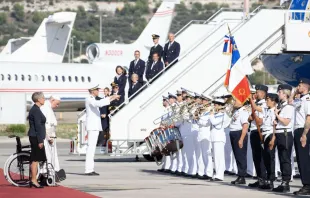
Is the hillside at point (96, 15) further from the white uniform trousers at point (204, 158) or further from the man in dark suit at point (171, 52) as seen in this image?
the white uniform trousers at point (204, 158)

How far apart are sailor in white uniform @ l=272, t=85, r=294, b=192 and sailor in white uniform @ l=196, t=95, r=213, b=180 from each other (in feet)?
9.87

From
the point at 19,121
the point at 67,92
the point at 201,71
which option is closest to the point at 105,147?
the point at 201,71

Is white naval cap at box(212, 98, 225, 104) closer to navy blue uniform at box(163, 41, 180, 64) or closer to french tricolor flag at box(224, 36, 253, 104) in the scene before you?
french tricolor flag at box(224, 36, 253, 104)

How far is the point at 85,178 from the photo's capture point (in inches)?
870

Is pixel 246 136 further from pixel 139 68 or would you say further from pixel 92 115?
pixel 139 68

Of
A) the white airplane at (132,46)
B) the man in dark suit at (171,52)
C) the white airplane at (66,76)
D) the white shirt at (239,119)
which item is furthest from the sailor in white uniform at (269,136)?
the white airplane at (132,46)

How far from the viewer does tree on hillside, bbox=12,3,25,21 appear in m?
149

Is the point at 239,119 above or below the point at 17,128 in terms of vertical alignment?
below

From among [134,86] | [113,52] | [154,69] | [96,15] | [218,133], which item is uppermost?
[96,15]

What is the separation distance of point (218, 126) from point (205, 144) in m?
0.95

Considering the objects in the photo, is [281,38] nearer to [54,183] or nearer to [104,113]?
[104,113]

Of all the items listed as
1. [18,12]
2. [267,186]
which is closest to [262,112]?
[267,186]

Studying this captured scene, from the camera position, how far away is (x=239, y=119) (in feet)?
66.6

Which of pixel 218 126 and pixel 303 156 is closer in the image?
pixel 303 156
